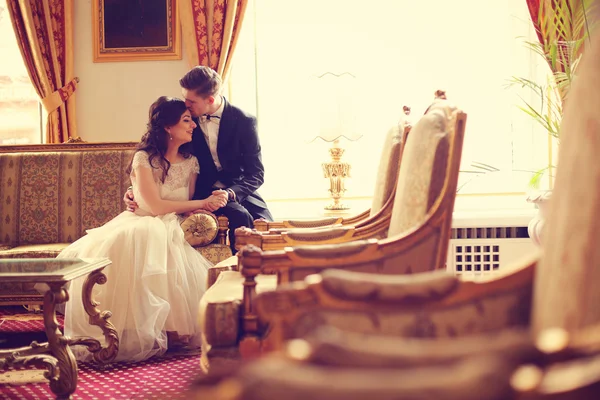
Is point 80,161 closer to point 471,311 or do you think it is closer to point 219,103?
point 219,103

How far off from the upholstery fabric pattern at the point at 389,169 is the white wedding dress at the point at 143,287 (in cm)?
103

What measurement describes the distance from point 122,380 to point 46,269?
1.95 ft

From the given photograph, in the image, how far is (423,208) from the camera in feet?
6.45

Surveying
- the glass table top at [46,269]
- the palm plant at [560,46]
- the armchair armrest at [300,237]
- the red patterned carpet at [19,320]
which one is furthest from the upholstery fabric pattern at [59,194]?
the palm plant at [560,46]

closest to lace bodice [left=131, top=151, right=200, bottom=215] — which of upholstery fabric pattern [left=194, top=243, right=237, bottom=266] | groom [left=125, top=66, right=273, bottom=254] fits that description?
groom [left=125, top=66, right=273, bottom=254]

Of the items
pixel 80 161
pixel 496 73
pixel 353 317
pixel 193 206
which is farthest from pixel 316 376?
pixel 496 73

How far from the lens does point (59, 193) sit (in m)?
4.15

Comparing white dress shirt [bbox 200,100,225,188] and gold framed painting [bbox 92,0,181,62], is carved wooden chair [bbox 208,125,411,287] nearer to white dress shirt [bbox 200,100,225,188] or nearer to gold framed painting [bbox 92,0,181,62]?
white dress shirt [bbox 200,100,225,188]

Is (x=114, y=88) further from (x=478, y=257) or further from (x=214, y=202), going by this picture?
(x=478, y=257)

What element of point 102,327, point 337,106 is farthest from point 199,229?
point 337,106

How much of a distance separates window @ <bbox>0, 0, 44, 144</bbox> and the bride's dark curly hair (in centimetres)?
194

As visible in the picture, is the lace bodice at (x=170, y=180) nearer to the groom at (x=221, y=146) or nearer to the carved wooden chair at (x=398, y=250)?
the groom at (x=221, y=146)

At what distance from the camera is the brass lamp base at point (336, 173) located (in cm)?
399

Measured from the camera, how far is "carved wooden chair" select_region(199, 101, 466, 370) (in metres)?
1.77
